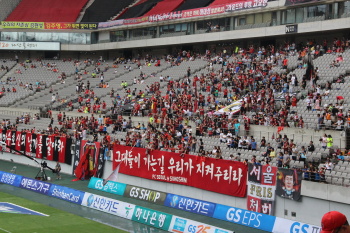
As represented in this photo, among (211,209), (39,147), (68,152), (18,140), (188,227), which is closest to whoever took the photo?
(188,227)

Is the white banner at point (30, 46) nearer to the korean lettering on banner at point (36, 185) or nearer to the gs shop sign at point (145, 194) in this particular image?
the korean lettering on banner at point (36, 185)

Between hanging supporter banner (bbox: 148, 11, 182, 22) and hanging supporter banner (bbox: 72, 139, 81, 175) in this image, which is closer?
hanging supporter banner (bbox: 72, 139, 81, 175)

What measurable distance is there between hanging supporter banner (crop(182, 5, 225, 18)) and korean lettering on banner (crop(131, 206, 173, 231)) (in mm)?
29582

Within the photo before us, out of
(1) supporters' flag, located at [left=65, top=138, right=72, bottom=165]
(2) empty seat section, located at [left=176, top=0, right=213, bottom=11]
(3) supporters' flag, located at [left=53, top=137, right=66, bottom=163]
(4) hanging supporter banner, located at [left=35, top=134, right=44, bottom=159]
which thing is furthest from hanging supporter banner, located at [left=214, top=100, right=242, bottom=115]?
(2) empty seat section, located at [left=176, top=0, right=213, bottom=11]

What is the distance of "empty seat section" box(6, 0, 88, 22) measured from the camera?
70.4 m

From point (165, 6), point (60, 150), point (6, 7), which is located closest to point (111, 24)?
point (165, 6)

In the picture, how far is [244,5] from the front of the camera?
47.3 meters

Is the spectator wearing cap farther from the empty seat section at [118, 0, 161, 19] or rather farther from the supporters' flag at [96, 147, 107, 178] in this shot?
the empty seat section at [118, 0, 161, 19]

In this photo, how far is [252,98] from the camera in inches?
1361

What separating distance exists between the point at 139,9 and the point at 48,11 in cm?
1414

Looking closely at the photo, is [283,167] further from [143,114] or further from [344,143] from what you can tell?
[143,114]

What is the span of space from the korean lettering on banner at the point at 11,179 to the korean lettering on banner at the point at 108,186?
4.43 m

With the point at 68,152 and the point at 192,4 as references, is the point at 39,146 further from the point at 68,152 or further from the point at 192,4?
the point at 192,4

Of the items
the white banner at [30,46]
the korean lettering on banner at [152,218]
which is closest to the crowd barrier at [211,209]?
the korean lettering on banner at [152,218]
